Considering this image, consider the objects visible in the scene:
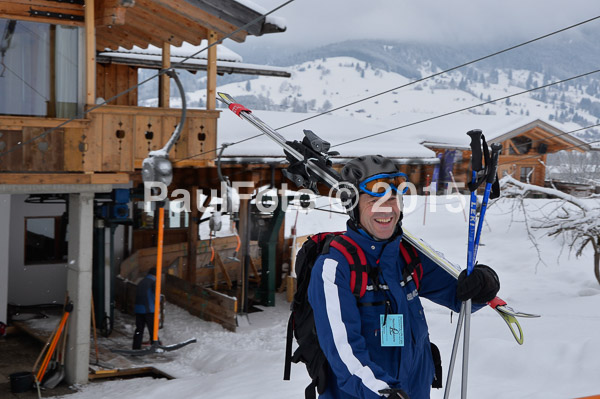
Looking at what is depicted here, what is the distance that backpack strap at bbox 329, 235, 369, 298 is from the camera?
304cm

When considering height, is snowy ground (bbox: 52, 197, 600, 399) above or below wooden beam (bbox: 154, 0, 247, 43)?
below

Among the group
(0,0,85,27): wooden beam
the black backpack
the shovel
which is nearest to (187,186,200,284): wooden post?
the shovel

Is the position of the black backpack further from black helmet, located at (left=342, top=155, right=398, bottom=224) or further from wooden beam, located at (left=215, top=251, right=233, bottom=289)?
wooden beam, located at (left=215, top=251, right=233, bottom=289)

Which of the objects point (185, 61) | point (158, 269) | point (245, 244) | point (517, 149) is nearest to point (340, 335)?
point (158, 269)

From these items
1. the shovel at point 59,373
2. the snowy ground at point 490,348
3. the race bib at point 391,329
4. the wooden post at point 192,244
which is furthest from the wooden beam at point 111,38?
the race bib at point 391,329

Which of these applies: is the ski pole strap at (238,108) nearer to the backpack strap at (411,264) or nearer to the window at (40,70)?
the backpack strap at (411,264)

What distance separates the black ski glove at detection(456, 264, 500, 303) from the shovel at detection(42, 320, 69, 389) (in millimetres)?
9063

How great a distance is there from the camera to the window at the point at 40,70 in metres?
9.80

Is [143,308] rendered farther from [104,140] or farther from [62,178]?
[104,140]

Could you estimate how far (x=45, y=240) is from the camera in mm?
Answer: 15758

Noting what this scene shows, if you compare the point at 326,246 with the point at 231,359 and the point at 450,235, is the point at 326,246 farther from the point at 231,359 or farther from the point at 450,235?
the point at 450,235

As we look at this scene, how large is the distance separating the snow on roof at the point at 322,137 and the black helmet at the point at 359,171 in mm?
10548

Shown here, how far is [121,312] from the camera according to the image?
15.6 metres

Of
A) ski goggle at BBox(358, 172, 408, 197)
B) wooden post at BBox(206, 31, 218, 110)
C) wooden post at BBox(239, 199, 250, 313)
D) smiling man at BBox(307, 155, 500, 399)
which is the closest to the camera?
smiling man at BBox(307, 155, 500, 399)
